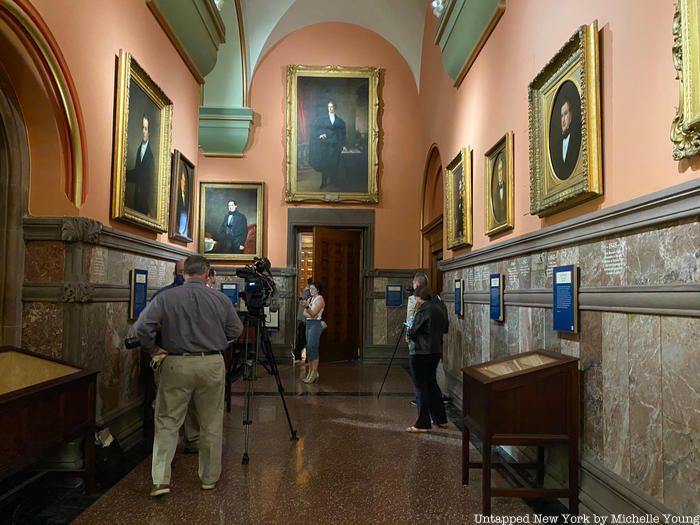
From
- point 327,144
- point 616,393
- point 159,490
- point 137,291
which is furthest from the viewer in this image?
point 327,144

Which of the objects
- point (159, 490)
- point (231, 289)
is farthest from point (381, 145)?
point (159, 490)

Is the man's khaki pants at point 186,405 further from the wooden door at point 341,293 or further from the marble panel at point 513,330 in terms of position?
the wooden door at point 341,293

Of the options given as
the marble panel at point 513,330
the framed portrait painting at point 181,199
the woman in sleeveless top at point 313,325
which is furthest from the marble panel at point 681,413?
the woman in sleeveless top at point 313,325

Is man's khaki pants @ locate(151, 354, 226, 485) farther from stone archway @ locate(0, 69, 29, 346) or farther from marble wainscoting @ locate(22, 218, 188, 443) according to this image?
stone archway @ locate(0, 69, 29, 346)

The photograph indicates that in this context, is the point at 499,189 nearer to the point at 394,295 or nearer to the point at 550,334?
the point at 550,334

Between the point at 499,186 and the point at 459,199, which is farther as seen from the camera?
the point at 459,199

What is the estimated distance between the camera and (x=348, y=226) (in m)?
11.9

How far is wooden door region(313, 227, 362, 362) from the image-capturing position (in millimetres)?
11984

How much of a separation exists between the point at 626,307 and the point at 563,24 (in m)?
2.36

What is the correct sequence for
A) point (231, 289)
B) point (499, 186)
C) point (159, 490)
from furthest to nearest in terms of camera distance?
point (231, 289), point (499, 186), point (159, 490)

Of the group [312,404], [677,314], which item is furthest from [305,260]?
[677,314]

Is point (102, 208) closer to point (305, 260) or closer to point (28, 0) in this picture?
point (28, 0)

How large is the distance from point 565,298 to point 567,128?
127 centimetres

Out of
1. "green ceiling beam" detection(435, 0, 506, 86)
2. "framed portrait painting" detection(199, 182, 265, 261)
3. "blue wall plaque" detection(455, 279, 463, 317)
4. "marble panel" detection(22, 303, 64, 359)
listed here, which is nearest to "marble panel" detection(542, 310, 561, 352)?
"blue wall plaque" detection(455, 279, 463, 317)
